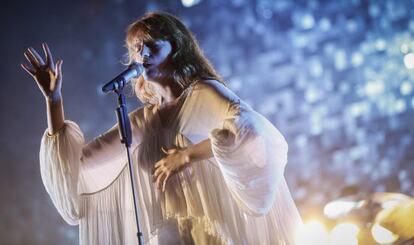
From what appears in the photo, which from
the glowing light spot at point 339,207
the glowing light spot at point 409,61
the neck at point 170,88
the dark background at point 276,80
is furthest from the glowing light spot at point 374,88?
the neck at point 170,88

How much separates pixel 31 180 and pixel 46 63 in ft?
3.79

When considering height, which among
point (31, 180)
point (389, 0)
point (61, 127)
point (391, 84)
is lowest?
point (61, 127)

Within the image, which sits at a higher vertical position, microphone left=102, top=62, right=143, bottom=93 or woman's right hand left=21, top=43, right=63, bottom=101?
woman's right hand left=21, top=43, right=63, bottom=101

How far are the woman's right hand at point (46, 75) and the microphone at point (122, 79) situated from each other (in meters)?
0.25

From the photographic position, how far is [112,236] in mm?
1885

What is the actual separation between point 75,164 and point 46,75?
291 mm

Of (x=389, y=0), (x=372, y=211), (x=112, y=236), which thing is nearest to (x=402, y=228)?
(x=372, y=211)

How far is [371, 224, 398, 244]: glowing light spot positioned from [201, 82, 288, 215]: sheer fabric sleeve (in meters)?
0.84

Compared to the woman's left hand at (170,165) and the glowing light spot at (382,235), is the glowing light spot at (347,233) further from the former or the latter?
the woman's left hand at (170,165)

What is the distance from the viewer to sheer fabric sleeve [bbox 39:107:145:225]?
1.83 m

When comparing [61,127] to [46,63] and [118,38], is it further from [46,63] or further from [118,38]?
[118,38]

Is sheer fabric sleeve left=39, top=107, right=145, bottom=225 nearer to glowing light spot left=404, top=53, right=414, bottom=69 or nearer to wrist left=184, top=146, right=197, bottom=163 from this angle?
wrist left=184, top=146, right=197, bottom=163

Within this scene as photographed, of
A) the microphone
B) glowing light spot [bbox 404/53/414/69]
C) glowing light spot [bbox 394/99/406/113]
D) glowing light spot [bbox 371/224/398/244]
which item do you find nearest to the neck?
the microphone

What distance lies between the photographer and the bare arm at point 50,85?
183 cm
